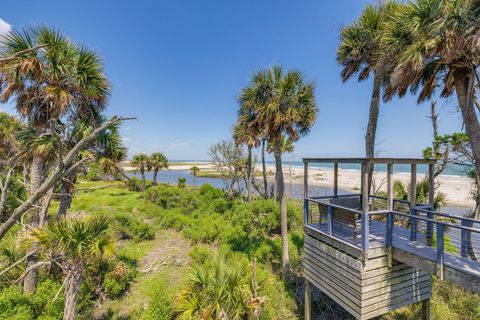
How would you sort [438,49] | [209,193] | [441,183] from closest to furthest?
[438,49], [209,193], [441,183]

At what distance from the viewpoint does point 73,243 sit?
4969 millimetres

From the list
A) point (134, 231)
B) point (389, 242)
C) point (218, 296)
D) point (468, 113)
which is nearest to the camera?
point (389, 242)

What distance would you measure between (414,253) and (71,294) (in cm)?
808

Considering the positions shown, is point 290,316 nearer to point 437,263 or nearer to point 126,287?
point 437,263

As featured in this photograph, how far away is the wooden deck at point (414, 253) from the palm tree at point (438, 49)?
3149 mm

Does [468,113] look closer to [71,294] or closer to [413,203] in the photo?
[413,203]

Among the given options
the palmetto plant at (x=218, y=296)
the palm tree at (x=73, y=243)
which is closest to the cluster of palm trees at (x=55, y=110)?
the palm tree at (x=73, y=243)

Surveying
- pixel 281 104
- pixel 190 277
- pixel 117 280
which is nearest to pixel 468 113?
pixel 281 104

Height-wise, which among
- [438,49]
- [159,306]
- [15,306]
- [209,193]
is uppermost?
[438,49]

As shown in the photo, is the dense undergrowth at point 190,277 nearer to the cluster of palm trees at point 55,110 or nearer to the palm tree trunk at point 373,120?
the cluster of palm trees at point 55,110

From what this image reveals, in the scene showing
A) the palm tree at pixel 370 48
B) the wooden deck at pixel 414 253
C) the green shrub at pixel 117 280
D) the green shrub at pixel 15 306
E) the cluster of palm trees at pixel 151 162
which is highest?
the palm tree at pixel 370 48

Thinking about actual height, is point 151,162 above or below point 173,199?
above

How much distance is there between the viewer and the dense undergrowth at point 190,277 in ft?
18.6

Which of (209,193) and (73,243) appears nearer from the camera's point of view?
(73,243)
